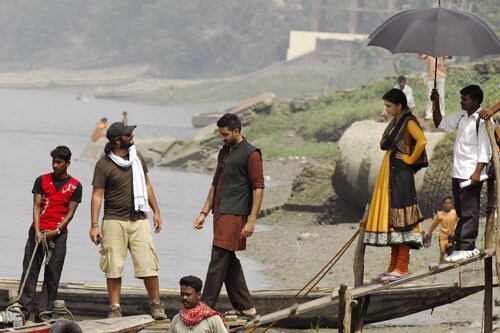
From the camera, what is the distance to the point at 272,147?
1577 inches

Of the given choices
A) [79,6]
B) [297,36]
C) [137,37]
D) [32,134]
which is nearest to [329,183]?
[32,134]

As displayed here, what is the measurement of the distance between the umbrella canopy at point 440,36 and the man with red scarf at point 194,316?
264 cm

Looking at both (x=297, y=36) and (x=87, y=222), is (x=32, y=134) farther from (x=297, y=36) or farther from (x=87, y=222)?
(x=297, y=36)

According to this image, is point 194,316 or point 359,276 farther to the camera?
point 359,276

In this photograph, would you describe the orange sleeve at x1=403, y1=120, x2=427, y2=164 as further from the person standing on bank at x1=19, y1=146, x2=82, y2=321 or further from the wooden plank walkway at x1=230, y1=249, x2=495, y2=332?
the person standing on bank at x1=19, y1=146, x2=82, y2=321

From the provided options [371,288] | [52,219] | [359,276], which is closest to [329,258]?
[52,219]

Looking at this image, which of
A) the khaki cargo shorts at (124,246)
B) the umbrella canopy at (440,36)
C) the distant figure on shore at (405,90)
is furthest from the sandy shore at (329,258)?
the khaki cargo shorts at (124,246)

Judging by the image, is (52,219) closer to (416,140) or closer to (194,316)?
(194,316)

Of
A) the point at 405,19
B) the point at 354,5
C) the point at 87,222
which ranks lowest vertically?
the point at 87,222

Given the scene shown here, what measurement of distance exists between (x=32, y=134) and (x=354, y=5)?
183 feet

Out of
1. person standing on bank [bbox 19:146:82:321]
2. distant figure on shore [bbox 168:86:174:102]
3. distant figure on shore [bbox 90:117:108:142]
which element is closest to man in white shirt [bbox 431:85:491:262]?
person standing on bank [bbox 19:146:82:321]

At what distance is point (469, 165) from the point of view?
10.9 m

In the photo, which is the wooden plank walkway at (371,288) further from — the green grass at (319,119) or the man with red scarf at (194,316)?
the green grass at (319,119)

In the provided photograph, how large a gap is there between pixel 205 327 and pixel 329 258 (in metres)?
10.3
